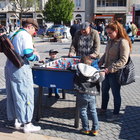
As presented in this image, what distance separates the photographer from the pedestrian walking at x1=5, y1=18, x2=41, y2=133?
3850 mm

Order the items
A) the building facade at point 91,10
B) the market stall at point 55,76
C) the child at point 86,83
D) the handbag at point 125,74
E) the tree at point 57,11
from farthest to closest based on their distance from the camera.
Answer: the building facade at point 91,10
the tree at point 57,11
the handbag at point 125,74
the market stall at point 55,76
the child at point 86,83

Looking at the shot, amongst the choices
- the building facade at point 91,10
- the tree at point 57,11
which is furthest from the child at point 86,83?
the building facade at point 91,10

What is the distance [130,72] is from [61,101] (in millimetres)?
2062

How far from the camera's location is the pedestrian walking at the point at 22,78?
3850 mm

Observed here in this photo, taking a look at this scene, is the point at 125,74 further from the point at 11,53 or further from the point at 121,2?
the point at 121,2

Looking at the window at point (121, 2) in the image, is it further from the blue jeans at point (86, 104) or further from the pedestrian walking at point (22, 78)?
the blue jeans at point (86, 104)

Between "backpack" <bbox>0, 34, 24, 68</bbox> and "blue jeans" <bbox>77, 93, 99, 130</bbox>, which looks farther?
"blue jeans" <bbox>77, 93, 99, 130</bbox>

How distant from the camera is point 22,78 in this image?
3.92 m

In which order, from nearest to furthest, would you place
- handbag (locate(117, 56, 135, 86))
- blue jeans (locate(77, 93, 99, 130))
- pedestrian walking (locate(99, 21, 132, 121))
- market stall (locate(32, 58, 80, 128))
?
blue jeans (locate(77, 93, 99, 130)) < market stall (locate(32, 58, 80, 128)) < pedestrian walking (locate(99, 21, 132, 121)) < handbag (locate(117, 56, 135, 86))

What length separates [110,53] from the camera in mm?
4402

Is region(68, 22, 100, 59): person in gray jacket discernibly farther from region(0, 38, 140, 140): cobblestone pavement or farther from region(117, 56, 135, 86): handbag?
region(0, 38, 140, 140): cobblestone pavement

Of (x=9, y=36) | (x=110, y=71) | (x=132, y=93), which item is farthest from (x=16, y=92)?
(x=132, y=93)

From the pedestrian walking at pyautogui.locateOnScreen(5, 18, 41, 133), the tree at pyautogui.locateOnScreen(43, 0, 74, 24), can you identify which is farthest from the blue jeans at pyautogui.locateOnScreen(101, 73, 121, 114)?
the tree at pyautogui.locateOnScreen(43, 0, 74, 24)

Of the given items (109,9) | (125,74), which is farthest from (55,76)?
(109,9)
